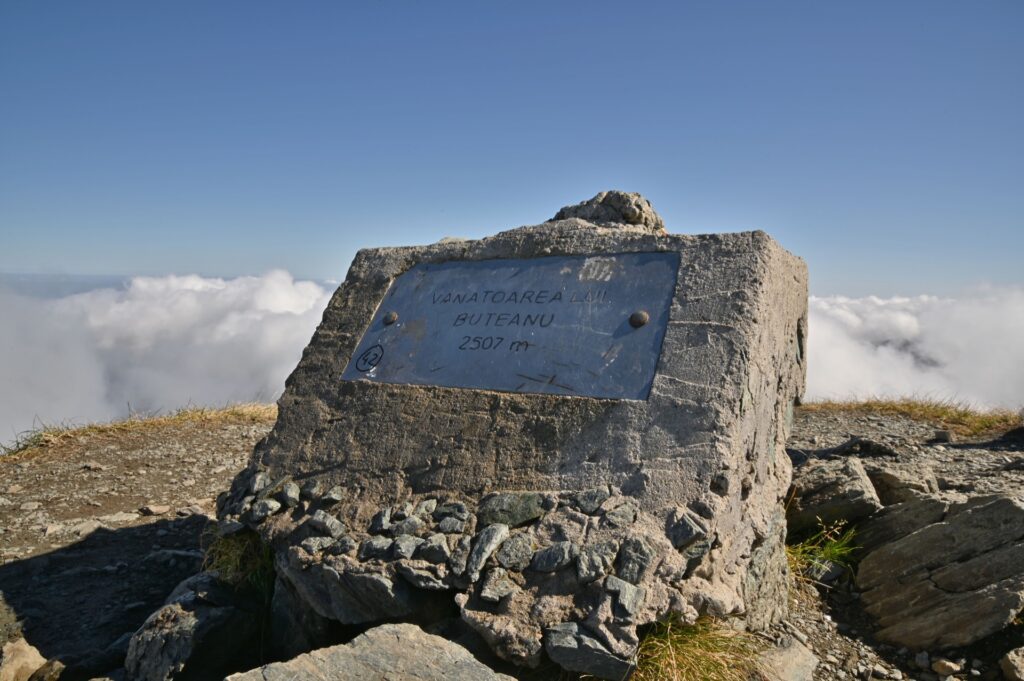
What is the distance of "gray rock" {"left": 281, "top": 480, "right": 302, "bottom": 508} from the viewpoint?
13.7 ft

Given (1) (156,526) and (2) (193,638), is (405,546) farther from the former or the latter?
(1) (156,526)

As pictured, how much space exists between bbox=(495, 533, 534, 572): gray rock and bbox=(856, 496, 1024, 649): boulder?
2094 millimetres

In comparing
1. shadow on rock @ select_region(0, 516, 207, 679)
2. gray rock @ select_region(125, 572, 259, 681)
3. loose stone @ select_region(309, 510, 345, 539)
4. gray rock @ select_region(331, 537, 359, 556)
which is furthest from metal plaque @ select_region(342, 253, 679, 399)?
shadow on rock @ select_region(0, 516, 207, 679)

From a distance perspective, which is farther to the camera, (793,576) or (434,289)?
(434,289)

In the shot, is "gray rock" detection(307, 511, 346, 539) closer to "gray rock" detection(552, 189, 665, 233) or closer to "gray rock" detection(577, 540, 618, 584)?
"gray rock" detection(577, 540, 618, 584)

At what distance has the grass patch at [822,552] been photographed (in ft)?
14.7

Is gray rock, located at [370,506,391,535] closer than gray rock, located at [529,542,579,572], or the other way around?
gray rock, located at [529,542,579,572]

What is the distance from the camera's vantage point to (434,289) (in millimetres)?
5008

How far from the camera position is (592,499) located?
11.7ft

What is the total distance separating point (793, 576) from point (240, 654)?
316 cm

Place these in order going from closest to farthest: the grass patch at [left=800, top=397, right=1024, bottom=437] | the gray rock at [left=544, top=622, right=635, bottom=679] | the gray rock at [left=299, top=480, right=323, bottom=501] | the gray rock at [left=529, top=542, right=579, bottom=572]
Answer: the gray rock at [left=544, top=622, right=635, bottom=679] < the gray rock at [left=529, top=542, right=579, bottom=572] < the gray rock at [left=299, top=480, right=323, bottom=501] < the grass patch at [left=800, top=397, right=1024, bottom=437]

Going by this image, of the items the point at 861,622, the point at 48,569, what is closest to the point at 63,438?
the point at 48,569

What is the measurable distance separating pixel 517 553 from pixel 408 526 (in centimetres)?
65

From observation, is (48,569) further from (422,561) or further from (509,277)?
(509,277)
